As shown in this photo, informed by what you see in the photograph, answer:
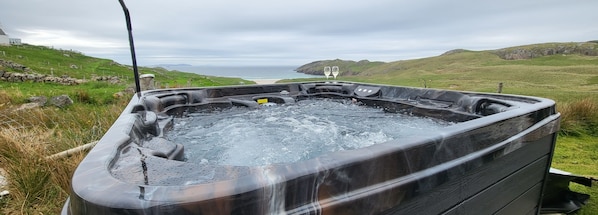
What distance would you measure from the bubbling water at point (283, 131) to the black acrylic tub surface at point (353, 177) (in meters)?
0.34

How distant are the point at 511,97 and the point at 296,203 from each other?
7.34ft

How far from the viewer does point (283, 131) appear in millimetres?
2088

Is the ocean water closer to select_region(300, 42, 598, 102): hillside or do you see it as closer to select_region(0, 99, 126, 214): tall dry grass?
select_region(300, 42, 598, 102): hillside

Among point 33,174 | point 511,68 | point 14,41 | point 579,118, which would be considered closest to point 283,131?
point 33,174

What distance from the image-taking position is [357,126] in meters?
2.23

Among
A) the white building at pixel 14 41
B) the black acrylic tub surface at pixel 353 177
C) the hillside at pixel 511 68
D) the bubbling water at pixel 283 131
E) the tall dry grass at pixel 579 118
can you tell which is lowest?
the tall dry grass at pixel 579 118

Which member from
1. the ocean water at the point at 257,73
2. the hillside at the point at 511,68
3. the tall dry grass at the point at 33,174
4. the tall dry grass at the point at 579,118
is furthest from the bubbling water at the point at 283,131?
the ocean water at the point at 257,73

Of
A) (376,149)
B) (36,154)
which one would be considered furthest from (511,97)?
(36,154)

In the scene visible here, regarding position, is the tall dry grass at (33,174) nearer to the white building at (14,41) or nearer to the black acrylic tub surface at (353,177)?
the black acrylic tub surface at (353,177)

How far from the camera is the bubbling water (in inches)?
61.8

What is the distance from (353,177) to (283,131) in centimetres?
140

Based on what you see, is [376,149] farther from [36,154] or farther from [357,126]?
[36,154]

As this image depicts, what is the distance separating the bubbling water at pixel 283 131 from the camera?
5.15 ft

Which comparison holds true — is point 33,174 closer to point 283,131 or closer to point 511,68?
point 283,131
